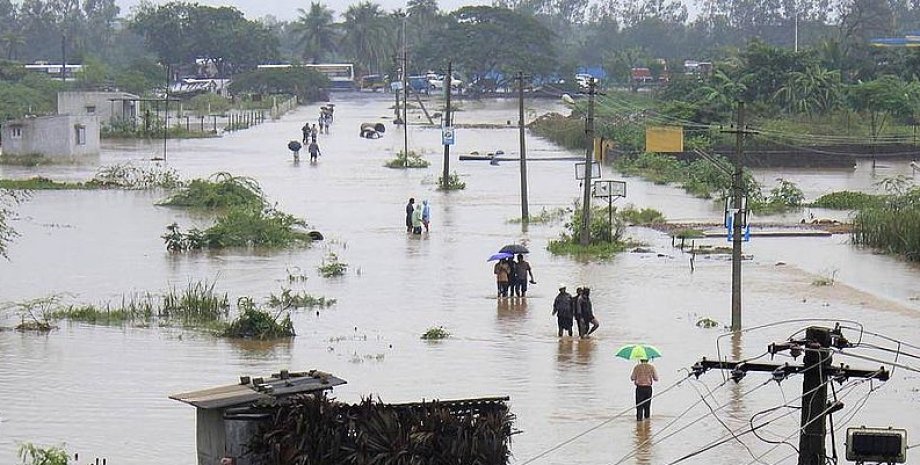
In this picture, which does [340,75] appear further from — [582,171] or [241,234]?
[241,234]

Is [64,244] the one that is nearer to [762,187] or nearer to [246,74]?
[762,187]

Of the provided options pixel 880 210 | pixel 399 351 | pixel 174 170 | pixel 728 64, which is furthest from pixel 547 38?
pixel 399 351

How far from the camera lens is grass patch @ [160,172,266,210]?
136ft

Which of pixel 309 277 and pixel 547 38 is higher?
pixel 547 38

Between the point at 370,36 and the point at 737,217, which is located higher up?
the point at 370,36

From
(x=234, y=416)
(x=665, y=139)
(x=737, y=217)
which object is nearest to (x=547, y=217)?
(x=665, y=139)

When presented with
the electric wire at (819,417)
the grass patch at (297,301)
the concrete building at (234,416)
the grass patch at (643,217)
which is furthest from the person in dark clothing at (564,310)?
the grass patch at (643,217)

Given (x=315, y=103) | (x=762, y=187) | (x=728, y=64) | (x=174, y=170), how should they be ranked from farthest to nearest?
(x=315, y=103) → (x=728, y=64) → (x=174, y=170) → (x=762, y=187)

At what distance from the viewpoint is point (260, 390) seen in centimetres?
1180

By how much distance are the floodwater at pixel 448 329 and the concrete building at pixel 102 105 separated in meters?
30.9

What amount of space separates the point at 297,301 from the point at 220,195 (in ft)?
51.5

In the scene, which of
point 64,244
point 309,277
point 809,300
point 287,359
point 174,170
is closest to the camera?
point 287,359

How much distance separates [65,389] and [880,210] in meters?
21.7

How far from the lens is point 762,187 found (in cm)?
5050
